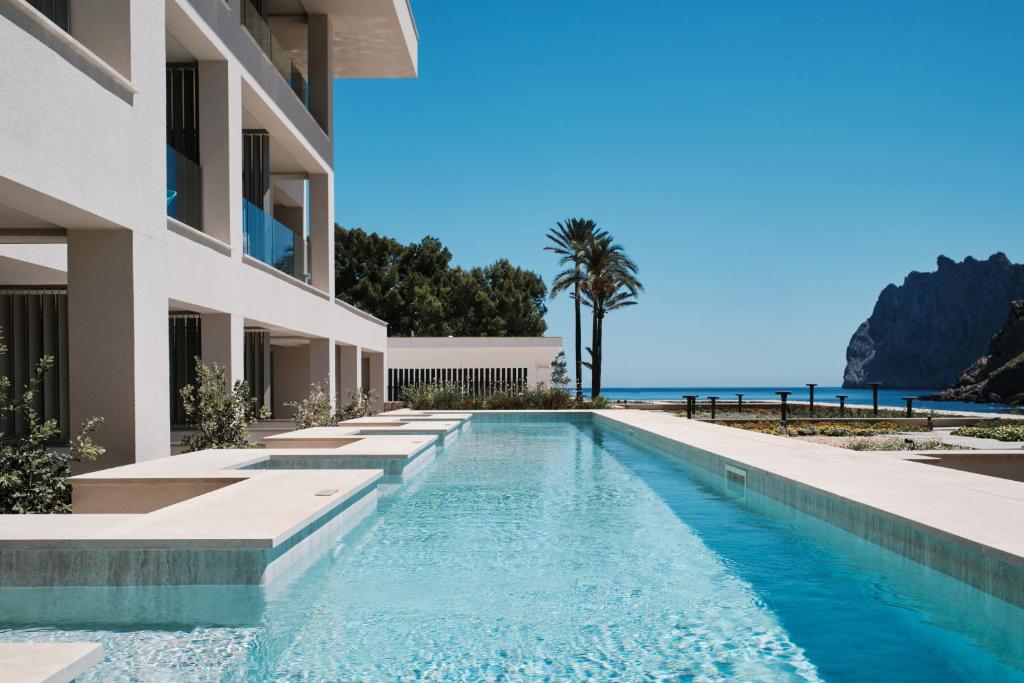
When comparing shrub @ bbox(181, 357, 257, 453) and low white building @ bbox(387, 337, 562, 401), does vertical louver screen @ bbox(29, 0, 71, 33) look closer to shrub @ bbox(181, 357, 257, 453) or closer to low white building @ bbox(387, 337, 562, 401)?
shrub @ bbox(181, 357, 257, 453)

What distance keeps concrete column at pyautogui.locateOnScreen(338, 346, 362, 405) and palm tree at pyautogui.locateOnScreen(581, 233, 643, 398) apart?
11.6m

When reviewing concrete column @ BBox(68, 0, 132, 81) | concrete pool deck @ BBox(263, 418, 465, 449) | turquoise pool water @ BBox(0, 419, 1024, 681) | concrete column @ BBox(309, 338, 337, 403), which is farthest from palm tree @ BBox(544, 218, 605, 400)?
turquoise pool water @ BBox(0, 419, 1024, 681)

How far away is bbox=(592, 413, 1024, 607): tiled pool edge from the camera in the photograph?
4.31 metres

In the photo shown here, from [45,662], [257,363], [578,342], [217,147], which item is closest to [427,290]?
[578,342]

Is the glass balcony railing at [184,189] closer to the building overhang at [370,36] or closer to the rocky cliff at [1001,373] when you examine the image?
the building overhang at [370,36]

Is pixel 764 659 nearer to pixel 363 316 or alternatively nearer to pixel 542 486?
pixel 542 486

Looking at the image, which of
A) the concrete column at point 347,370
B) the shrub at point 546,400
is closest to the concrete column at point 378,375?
the shrub at point 546,400

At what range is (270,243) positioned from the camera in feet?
49.4

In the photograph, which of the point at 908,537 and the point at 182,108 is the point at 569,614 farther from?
Answer: the point at 182,108

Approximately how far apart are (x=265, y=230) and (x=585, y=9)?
58.7 feet

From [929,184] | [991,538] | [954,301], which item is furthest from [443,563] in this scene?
[954,301]

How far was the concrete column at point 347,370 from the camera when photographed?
21688mm

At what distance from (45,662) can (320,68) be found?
16.7 meters

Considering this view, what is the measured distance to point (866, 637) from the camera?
430 cm
